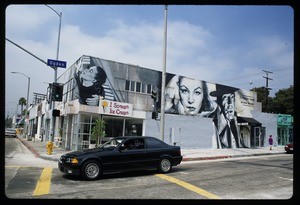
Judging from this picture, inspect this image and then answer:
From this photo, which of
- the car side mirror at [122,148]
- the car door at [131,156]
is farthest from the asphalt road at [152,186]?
the car side mirror at [122,148]

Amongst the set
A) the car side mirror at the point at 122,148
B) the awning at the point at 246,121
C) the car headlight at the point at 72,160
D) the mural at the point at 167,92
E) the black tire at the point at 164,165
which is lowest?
the black tire at the point at 164,165

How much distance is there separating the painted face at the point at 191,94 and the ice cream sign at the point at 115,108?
6319 mm

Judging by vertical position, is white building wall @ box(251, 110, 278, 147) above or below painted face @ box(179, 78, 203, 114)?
below

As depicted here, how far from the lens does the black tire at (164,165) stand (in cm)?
1170

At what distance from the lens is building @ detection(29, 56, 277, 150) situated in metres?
21.4

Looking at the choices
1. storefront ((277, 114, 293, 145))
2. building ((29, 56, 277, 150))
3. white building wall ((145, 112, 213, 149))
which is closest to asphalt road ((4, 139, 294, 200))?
building ((29, 56, 277, 150))

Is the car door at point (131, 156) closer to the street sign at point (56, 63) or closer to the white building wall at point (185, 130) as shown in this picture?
the street sign at point (56, 63)

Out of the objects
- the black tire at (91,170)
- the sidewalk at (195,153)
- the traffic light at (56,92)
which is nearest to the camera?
the black tire at (91,170)

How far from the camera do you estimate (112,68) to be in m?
22.6

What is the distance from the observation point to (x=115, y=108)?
21750mm

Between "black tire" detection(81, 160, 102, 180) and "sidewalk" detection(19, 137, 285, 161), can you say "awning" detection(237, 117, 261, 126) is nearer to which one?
"sidewalk" detection(19, 137, 285, 161)

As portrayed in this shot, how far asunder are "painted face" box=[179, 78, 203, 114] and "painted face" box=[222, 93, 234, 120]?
3522 mm
